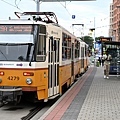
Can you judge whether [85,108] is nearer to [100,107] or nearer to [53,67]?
[100,107]

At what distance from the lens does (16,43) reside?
40.8 feet

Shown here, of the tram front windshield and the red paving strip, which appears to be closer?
the red paving strip

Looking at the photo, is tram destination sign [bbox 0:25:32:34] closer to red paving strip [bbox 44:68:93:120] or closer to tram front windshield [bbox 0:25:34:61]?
tram front windshield [bbox 0:25:34:61]

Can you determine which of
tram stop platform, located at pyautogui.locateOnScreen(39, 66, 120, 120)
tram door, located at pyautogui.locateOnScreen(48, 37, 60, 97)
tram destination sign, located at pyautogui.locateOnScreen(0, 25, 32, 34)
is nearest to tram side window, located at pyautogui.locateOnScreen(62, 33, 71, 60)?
tram door, located at pyautogui.locateOnScreen(48, 37, 60, 97)

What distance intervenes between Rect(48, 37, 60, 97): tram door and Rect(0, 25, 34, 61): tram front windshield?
1063 mm

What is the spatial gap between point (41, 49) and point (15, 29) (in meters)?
1.12

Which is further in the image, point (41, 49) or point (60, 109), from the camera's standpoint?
point (41, 49)

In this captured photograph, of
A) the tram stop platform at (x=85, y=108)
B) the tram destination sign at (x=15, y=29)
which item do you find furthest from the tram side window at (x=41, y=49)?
the tram stop platform at (x=85, y=108)

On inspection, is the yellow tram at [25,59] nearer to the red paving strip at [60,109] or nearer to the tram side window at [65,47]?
the red paving strip at [60,109]

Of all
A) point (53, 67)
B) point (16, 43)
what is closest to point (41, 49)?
point (16, 43)

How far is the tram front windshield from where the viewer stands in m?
12.3

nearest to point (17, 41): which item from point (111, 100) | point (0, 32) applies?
point (0, 32)

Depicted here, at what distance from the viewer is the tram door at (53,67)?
43.4ft

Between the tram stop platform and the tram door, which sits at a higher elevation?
the tram door
